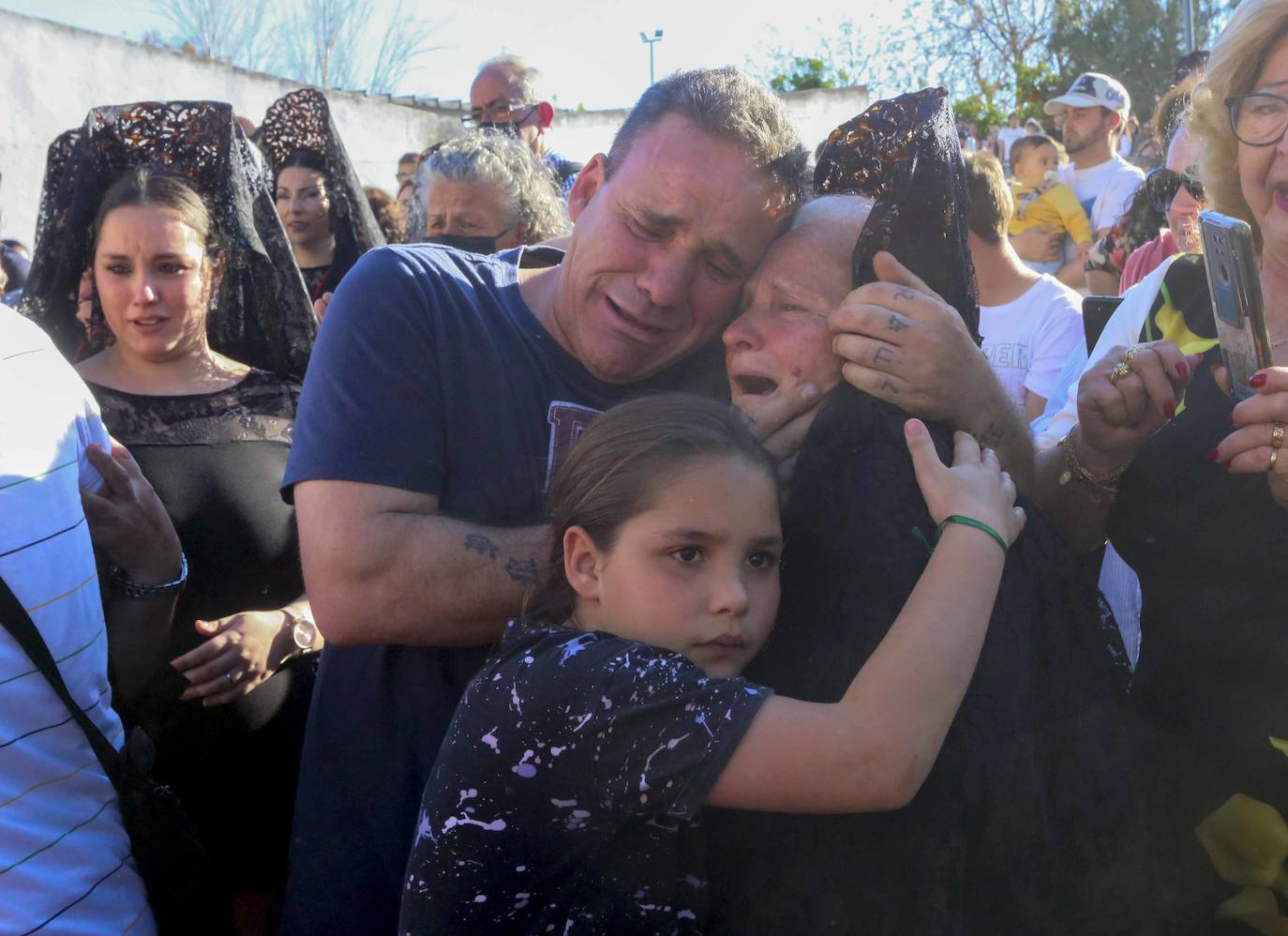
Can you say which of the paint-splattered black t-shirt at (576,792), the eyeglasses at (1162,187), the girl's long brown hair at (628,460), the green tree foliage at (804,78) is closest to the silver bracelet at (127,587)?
the girl's long brown hair at (628,460)

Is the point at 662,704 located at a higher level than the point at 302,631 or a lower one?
higher

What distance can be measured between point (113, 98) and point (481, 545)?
1401 cm

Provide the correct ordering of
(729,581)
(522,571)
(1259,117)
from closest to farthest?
(729,581) < (522,571) < (1259,117)

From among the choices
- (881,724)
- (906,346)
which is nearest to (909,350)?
(906,346)

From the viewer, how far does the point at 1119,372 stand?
210 cm

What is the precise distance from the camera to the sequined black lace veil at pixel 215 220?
3.52 meters

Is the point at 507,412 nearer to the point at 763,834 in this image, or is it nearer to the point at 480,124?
the point at 763,834

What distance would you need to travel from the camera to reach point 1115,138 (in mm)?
8734

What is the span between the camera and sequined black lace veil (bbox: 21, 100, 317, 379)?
3523 millimetres

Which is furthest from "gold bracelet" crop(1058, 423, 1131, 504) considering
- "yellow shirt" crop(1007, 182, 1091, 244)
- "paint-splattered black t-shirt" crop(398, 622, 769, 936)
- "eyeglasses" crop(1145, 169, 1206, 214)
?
"yellow shirt" crop(1007, 182, 1091, 244)

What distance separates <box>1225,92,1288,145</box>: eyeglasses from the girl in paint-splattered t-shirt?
1.04 metres

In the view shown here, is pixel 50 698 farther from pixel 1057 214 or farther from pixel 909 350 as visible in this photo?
pixel 1057 214

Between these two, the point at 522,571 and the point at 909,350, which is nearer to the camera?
the point at 909,350

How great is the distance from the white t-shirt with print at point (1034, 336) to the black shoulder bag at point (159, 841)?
3.80m
